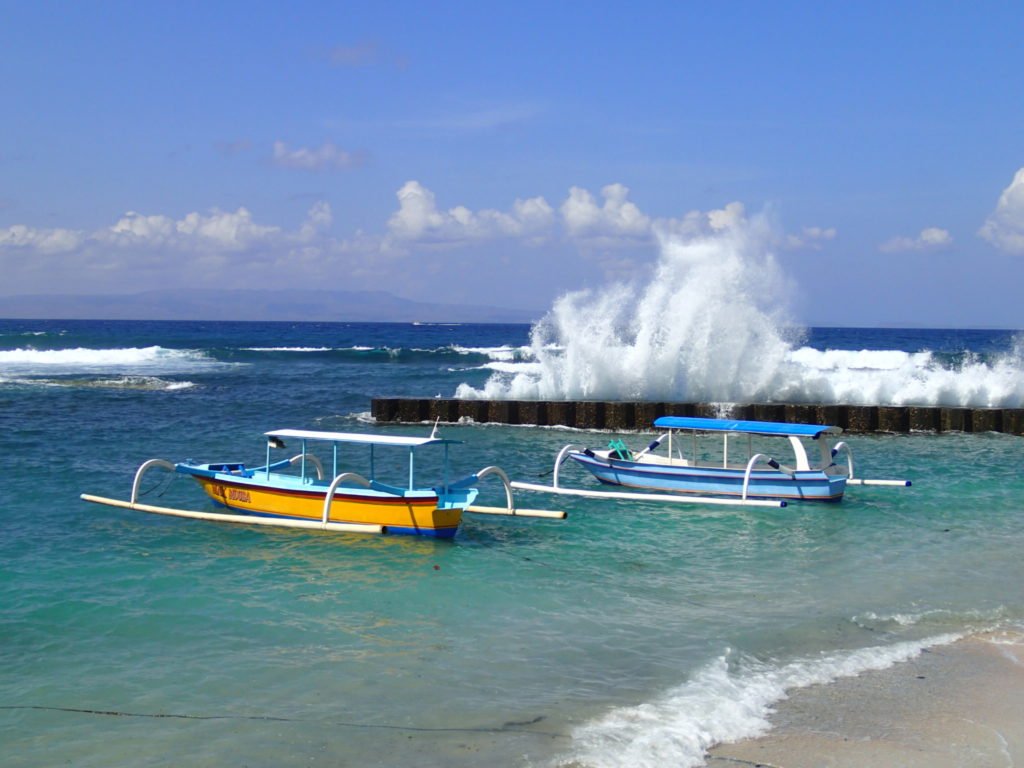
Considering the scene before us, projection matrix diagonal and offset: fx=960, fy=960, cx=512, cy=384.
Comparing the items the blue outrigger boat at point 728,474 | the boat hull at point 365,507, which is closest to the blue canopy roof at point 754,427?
the blue outrigger boat at point 728,474

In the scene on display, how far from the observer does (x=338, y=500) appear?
13.7 meters

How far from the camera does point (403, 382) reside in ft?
145

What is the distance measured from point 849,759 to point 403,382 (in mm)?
38248

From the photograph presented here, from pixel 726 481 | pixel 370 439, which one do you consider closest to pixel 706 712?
pixel 370 439

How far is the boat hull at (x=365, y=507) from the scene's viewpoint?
13.4 metres

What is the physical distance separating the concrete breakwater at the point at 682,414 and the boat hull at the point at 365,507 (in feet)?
46.2

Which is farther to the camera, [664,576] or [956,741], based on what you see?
[664,576]

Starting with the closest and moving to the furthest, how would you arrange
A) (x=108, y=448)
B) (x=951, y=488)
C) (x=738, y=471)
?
(x=738, y=471) < (x=951, y=488) < (x=108, y=448)

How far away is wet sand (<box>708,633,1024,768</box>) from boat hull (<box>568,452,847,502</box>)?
7.49 meters

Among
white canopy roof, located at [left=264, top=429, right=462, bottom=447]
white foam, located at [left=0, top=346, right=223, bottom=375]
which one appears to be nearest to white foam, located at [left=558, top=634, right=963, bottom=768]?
white canopy roof, located at [left=264, top=429, right=462, bottom=447]

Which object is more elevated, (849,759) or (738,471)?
(738,471)

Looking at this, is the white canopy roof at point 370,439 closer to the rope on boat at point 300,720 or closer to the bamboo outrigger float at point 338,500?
the bamboo outrigger float at point 338,500

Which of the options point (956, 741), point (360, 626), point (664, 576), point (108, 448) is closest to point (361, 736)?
point (360, 626)

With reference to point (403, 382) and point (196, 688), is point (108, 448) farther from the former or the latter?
point (403, 382)
